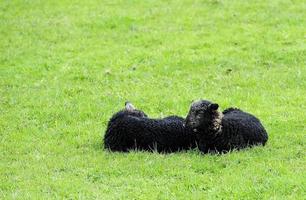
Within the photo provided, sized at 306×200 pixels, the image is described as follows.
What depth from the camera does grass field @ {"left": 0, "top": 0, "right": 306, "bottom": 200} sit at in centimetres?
1018

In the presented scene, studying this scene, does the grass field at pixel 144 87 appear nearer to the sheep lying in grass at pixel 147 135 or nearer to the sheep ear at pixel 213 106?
the sheep lying in grass at pixel 147 135

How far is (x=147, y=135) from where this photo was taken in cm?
1151

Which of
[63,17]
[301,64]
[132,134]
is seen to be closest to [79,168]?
[132,134]

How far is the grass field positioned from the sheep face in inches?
19.6

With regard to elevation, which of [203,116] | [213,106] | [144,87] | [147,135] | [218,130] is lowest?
[144,87]

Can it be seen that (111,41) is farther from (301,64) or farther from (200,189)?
(200,189)

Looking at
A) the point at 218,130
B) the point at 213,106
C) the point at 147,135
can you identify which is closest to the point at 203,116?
the point at 213,106

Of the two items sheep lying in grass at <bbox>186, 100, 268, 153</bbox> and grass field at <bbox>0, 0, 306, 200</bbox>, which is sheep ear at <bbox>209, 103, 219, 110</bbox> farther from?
A: grass field at <bbox>0, 0, 306, 200</bbox>

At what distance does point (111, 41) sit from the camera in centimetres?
1922

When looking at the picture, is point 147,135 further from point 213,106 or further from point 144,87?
point 144,87

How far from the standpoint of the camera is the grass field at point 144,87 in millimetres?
10180

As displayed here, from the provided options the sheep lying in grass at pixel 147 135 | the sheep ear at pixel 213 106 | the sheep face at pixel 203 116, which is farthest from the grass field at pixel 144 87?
the sheep ear at pixel 213 106

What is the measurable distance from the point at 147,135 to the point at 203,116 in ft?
3.24

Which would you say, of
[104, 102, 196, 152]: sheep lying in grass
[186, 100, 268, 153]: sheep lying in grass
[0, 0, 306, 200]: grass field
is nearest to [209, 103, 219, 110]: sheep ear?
[186, 100, 268, 153]: sheep lying in grass
